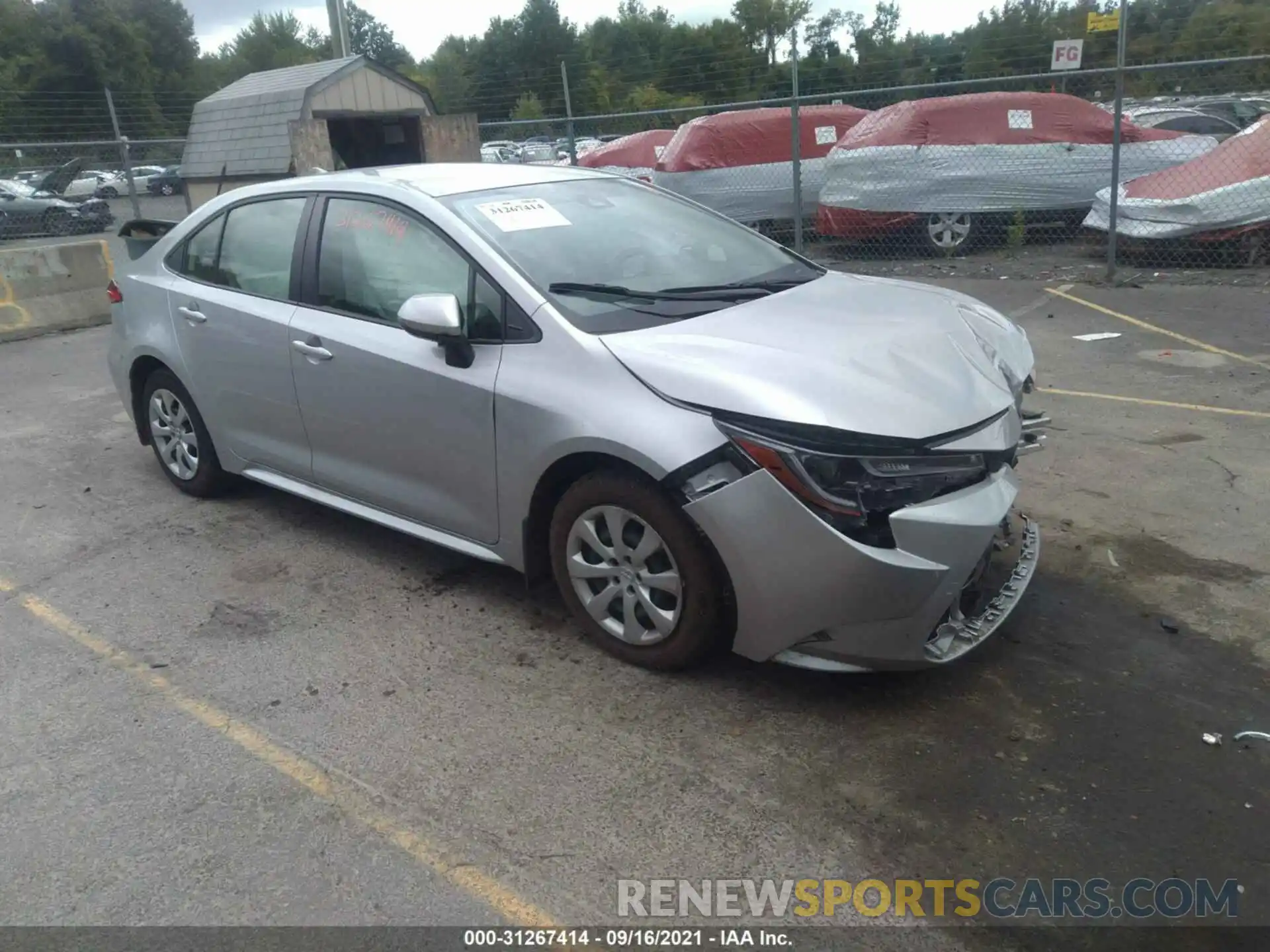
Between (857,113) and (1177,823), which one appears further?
(857,113)

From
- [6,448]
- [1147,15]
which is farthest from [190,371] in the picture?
[1147,15]

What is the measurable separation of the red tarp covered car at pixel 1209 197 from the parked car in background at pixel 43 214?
1260cm

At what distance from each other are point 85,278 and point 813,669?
10405 millimetres

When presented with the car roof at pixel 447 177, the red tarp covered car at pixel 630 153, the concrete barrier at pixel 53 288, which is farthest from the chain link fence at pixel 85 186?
the car roof at pixel 447 177

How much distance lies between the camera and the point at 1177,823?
2770mm

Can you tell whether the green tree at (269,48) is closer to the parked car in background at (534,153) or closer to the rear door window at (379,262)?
the parked car in background at (534,153)

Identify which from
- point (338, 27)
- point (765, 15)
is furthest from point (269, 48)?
point (338, 27)

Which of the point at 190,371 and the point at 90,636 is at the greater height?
the point at 190,371

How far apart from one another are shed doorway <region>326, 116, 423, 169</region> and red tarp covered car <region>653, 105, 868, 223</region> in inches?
135

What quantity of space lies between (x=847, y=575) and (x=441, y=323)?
1.65m

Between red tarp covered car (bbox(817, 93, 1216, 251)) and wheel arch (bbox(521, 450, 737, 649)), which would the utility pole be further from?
wheel arch (bbox(521, 450, 737, 649))

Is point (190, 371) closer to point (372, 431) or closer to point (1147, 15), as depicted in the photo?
point (372, 431)

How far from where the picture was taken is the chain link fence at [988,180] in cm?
1011

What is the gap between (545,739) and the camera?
3258 millimetres
